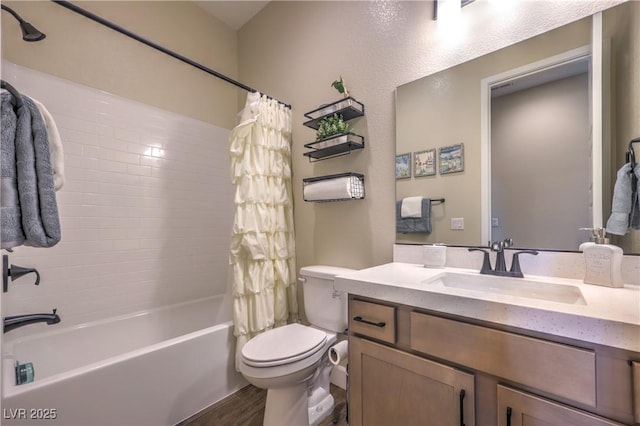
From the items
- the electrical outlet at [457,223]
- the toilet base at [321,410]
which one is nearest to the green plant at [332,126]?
the electrical outlet at [457,223]

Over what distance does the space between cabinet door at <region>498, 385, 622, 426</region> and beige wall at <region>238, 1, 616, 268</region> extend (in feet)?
3.04

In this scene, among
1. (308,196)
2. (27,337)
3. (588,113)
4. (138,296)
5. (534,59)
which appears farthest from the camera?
(138,296)

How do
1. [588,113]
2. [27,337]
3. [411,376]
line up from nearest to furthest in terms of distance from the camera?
[411,376] < [588,113] < [27,337]

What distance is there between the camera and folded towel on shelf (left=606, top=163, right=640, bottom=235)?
928mm

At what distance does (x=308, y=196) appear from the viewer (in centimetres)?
183

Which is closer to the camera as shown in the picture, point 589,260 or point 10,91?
point 10,91

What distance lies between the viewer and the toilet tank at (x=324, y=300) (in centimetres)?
158

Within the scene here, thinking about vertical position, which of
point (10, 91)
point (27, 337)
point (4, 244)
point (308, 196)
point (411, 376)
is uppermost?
point (10, 91)

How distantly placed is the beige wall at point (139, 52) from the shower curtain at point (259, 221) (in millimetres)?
904

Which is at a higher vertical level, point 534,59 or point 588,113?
point 534,59

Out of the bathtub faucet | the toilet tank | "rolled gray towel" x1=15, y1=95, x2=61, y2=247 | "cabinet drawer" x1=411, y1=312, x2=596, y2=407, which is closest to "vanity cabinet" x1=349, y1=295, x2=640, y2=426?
"cabinet drawer" x1=411, y1=312, x2=596, y2=407

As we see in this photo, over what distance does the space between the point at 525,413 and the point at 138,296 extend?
233cm

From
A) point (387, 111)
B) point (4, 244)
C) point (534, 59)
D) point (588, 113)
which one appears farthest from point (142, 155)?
point (588, 113)

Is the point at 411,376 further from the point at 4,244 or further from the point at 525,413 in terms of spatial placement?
the point at 4,244
